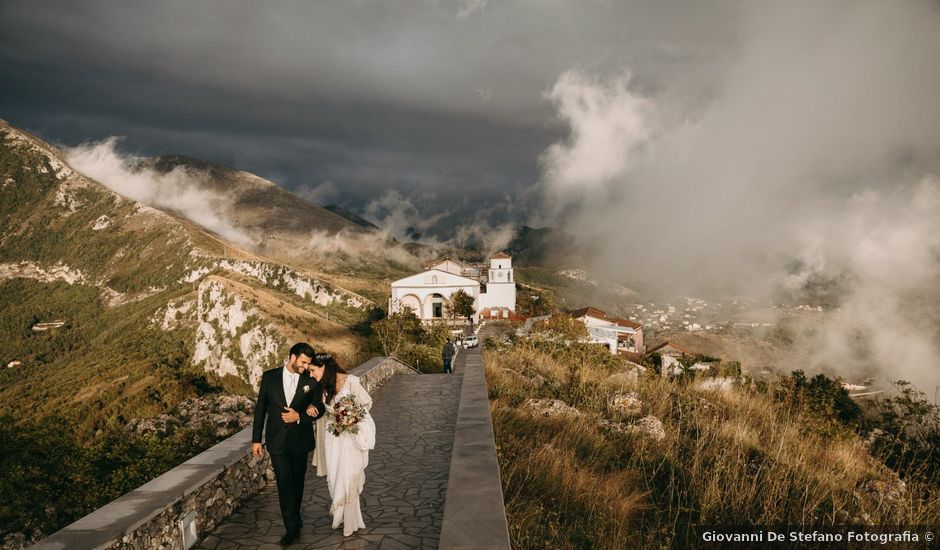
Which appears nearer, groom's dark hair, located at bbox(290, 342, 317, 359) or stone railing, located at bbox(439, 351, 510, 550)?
stone railing, located at bbox(439, 351, 510, 550)

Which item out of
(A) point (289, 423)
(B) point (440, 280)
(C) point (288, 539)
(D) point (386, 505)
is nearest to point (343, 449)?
(A) point (289, 423)

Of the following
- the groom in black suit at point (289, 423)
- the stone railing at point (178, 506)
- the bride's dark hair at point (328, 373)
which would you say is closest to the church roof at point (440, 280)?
the stone railing at point (178, 506)

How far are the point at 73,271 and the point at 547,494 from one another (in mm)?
161349

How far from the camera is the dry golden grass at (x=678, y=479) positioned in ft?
13.6

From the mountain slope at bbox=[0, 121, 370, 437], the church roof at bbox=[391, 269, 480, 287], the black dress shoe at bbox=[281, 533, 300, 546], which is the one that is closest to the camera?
the black dress shoe at bbox=[281, 533, 300, 546]

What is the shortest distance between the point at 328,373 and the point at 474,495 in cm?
173

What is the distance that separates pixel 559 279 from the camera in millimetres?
189500

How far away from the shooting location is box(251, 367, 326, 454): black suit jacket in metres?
4.23

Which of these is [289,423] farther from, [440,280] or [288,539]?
[440,280]

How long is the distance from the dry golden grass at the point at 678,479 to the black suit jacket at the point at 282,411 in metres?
1.95

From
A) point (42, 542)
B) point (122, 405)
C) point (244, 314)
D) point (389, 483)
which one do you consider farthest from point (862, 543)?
point (122, 405)

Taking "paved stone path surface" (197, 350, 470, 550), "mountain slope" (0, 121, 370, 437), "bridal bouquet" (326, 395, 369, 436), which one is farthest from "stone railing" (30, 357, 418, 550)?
"mountain slope" (0, 121, 370, 437)

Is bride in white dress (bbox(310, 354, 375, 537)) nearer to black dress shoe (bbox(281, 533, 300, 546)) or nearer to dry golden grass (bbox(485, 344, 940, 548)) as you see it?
black dress shoe (bbox(281, 533, 300, 546))

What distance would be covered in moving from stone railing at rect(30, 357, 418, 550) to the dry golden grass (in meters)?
2.72
